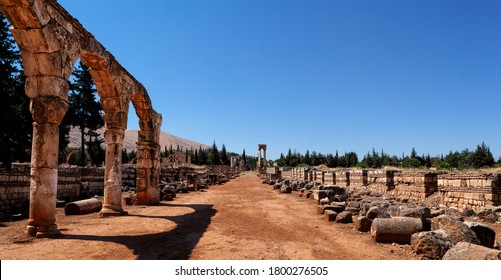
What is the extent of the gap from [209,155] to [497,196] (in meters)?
81.7

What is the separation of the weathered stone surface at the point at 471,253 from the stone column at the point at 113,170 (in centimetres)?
1020

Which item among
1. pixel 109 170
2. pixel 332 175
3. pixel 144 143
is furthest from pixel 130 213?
pixel 332 175

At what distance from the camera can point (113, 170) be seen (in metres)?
11.9

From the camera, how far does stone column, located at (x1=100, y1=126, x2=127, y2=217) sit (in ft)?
37.6

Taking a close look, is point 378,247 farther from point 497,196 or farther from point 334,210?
point 497,196

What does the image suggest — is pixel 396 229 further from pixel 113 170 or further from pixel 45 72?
pixel 113 170

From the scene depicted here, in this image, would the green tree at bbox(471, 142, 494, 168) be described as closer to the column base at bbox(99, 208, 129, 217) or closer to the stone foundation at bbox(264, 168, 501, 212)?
the stone foundation at bbox(264, 168, 501, 212)

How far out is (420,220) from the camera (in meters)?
7.00

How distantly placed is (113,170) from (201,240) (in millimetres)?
6364

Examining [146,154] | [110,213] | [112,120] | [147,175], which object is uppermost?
[112,120]

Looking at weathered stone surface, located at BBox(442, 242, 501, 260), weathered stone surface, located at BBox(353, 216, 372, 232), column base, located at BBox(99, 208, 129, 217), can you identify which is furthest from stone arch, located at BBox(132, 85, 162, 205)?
weathered stone surface, located at BBox(442, 242, 501, 260)

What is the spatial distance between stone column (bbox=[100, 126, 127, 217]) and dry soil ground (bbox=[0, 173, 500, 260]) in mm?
931

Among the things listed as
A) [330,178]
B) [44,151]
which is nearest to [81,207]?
[44,151]
